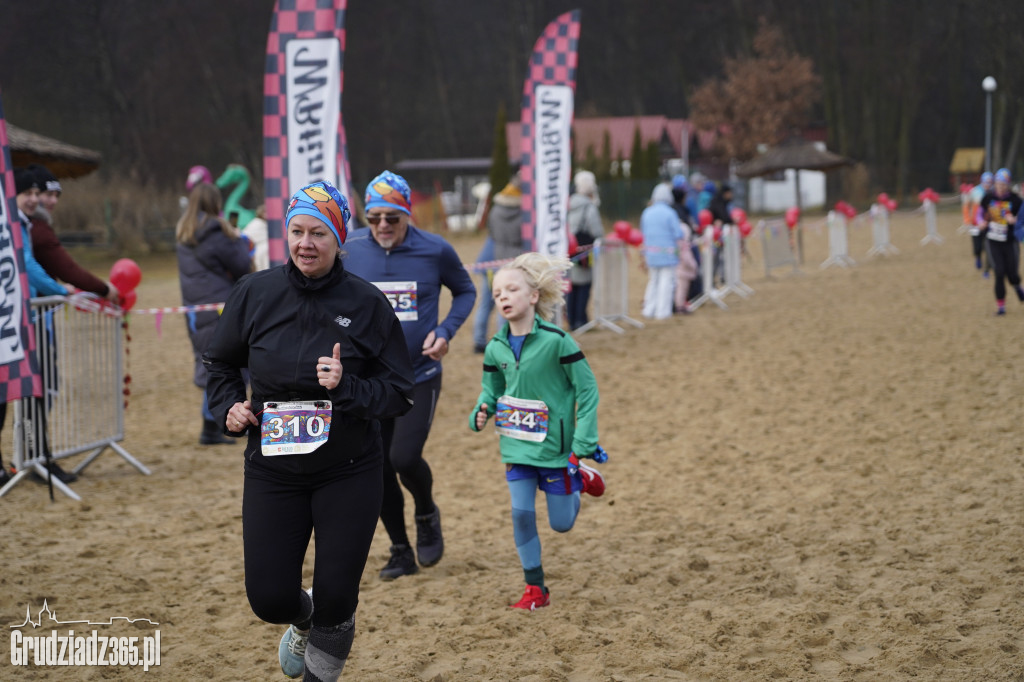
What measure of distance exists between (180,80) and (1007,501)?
54.3 metres

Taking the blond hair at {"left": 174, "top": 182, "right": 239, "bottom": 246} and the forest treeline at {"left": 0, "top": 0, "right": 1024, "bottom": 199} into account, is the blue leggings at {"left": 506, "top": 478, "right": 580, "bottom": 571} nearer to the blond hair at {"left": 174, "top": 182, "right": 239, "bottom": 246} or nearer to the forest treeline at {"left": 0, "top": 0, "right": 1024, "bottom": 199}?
the blond hair at {"left": 174, "top": 182, "right": 239, "bottom": 246}

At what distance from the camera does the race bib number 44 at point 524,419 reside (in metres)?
4.83

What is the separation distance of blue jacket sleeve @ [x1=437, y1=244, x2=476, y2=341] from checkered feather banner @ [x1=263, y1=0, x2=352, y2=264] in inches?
88.6

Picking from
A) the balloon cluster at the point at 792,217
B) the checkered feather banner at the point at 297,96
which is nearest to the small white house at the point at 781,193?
the balloon cluster at the point at 792,217

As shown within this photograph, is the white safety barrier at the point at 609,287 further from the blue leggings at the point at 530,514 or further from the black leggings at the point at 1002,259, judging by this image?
the blue leggings at the point at 530,514

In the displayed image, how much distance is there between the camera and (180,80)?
54.7 metres

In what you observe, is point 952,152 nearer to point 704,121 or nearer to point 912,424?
point 704,121

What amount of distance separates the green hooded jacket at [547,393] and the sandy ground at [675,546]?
0.80 m

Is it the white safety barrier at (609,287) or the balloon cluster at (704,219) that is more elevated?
the balloon cluster at (704,219)

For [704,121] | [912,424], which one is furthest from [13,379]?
[704,121]

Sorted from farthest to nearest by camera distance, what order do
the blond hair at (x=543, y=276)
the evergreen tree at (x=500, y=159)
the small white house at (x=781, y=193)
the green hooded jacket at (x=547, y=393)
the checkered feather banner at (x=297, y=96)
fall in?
1. the small white house at (x=781, y=193)
2. the evergreen tree at (x=500, y=159)
3. the checkered feather banner at (x=297, y=96)
4. the blond hair at (x=543, y=276)
5. the green hooded jacket at (x=547, y=393)

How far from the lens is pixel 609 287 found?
15.0 meters

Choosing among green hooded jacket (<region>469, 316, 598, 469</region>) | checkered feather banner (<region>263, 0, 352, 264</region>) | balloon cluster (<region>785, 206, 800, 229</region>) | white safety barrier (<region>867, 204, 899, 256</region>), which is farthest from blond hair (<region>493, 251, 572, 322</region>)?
white safety barrier (<region>867, 204, 899, 256</region>)

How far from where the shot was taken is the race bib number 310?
3.50 meters
